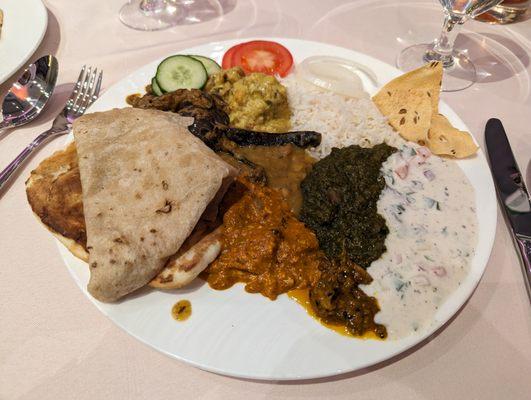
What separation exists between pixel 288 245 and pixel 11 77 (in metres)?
3.10

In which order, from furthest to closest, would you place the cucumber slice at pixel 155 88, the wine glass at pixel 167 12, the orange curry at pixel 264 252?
the wine glass at pixel 167 12
the cucumber slice at pixel 155 88
the orange curry at pixel 264 252

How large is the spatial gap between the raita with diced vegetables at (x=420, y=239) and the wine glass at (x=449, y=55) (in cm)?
133

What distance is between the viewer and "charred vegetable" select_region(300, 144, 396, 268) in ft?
8.79

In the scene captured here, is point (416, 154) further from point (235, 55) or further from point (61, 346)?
point (61, 346)

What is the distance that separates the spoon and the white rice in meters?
2.07

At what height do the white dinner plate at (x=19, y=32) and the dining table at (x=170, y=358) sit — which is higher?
the white dinner plate at (x=19, y=32)

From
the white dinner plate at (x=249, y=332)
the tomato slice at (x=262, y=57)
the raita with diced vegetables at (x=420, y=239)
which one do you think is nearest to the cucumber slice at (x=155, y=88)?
the tomato slice at (x=262, y=57)

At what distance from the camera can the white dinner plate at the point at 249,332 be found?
213 centimetres

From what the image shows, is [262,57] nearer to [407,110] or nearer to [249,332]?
[407,110]

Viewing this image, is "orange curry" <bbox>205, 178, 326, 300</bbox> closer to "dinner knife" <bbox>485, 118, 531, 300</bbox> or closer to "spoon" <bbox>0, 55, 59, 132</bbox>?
"dinner knife" <bbox>485, 118, 531, 300</bbox>

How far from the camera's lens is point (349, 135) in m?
3.39

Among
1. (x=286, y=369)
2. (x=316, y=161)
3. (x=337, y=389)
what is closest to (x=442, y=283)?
(x=337, y=389)

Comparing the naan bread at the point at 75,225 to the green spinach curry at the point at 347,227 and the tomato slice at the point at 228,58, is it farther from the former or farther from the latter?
the tomato slice at the point at 228,58

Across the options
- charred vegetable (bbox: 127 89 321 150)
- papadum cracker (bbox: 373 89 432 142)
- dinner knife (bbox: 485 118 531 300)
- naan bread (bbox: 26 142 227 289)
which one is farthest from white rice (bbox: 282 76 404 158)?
naan bread (bbox: 26 142 227 289)
